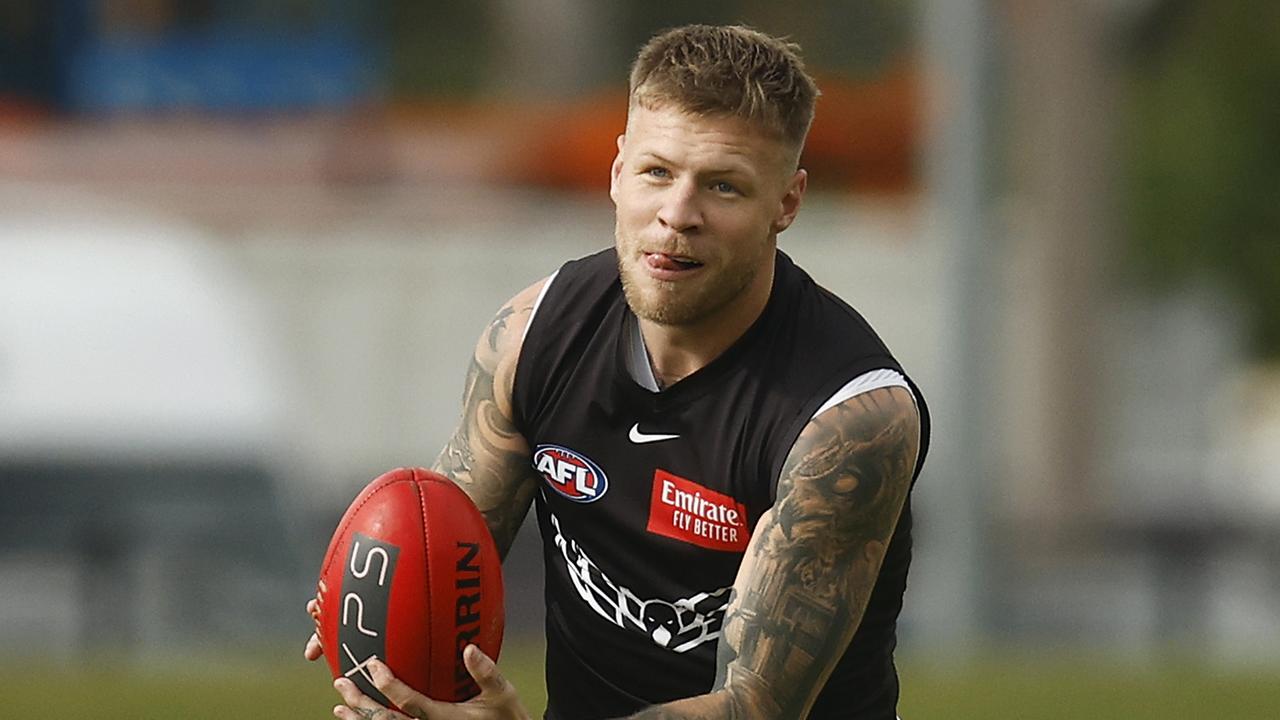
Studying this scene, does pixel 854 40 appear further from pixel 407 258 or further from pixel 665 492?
pixel 665 492

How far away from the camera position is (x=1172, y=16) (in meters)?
31.6

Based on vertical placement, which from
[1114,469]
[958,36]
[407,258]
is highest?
[958,36]

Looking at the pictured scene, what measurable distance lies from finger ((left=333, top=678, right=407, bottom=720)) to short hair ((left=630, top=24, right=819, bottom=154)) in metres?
1.46

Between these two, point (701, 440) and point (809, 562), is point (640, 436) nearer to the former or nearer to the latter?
point (701, 440)

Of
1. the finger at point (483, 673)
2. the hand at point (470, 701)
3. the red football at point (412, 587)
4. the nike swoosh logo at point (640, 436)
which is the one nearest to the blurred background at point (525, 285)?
the red football at point (412, 587)

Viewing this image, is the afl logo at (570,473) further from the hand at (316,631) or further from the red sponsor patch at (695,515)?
the hand at (316,631)

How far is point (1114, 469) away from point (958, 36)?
49.4 feet

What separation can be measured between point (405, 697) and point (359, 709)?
177 mm

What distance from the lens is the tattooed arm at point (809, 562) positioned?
18.9ft

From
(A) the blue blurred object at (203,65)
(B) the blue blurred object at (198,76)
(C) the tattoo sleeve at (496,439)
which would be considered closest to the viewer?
(C) the tattoo sleeve at (496,439)

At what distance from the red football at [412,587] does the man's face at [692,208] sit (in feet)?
2.24

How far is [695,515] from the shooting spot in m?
6.04

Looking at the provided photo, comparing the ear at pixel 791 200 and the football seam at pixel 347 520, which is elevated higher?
the ear at pixel 791 200

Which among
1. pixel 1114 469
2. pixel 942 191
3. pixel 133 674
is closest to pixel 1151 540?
pixel 1114 469
